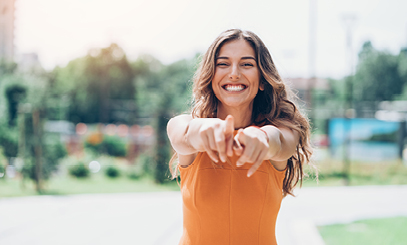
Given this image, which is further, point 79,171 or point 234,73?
point 79,171

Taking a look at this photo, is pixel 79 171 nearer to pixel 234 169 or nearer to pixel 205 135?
pixel 234 169

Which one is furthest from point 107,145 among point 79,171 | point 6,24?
point 6,24

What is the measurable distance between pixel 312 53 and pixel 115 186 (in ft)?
24.8

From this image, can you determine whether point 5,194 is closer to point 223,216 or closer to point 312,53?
point 223,216

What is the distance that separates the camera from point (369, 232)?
556cm

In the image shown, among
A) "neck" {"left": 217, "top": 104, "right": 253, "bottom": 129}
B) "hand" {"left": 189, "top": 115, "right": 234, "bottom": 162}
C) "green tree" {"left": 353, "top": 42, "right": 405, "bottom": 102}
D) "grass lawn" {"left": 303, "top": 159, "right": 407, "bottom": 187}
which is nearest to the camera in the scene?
"hand" {"left": 189, "top": 115, "right": 234, "bottom": 162}

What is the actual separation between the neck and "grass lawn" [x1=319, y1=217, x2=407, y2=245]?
4029mm

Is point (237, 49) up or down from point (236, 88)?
up

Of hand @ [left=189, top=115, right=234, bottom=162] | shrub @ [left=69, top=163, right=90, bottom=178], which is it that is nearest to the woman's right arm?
hand @ [left=189, top=115, right=234, bottom=162]

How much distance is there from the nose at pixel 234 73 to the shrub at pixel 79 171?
9.83 meters

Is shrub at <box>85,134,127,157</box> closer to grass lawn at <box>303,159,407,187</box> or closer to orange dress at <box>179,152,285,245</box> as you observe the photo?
grass lawn at <box>303,159,407,187</box>

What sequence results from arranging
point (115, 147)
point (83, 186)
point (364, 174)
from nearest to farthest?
point (83, 186) → point (364, 174) → point (115, 147)

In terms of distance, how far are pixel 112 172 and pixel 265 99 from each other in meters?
9.78

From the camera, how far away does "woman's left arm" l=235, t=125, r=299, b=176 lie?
40.3 inches
